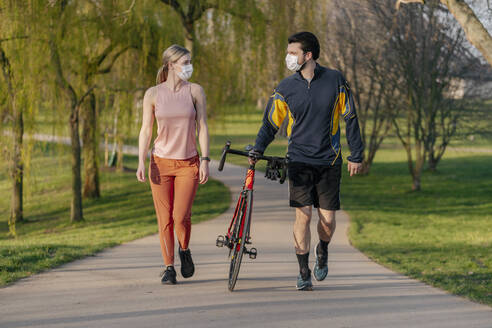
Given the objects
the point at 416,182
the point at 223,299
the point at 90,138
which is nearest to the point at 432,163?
the point at 416,182

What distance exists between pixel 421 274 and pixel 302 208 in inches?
77.0

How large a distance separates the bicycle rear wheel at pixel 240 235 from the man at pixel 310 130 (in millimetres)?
376

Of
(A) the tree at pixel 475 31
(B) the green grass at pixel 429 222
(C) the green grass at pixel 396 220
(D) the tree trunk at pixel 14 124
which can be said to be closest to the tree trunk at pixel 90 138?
(C) the green grass at pixel 396 220

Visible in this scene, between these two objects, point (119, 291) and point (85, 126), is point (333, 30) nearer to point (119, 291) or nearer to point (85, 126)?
point (85, 126)

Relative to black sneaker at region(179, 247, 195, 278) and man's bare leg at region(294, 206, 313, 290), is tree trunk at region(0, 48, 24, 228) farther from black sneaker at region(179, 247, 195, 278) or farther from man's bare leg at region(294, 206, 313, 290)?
man's bare leg at region(294, 206, 313, 290)

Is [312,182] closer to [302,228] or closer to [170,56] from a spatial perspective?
[302,228]

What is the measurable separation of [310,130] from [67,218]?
1279 cm

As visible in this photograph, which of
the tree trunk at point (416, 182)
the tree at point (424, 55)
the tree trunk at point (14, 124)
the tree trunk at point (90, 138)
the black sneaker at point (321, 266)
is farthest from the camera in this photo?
the tree trunk at point (416, 182)

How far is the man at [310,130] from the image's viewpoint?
496cm

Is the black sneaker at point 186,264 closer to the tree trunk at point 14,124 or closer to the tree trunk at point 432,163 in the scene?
the tree trunk at point 14,124

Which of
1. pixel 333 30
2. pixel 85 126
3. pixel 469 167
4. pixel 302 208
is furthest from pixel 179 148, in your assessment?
pixel 469 167

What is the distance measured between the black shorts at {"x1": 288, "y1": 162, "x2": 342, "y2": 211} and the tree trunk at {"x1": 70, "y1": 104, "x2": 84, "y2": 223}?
959 cm

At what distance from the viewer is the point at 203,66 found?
47.8ft

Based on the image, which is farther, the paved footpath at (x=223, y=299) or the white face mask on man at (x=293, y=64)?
the white face mask on man at (x=293, y=64)
